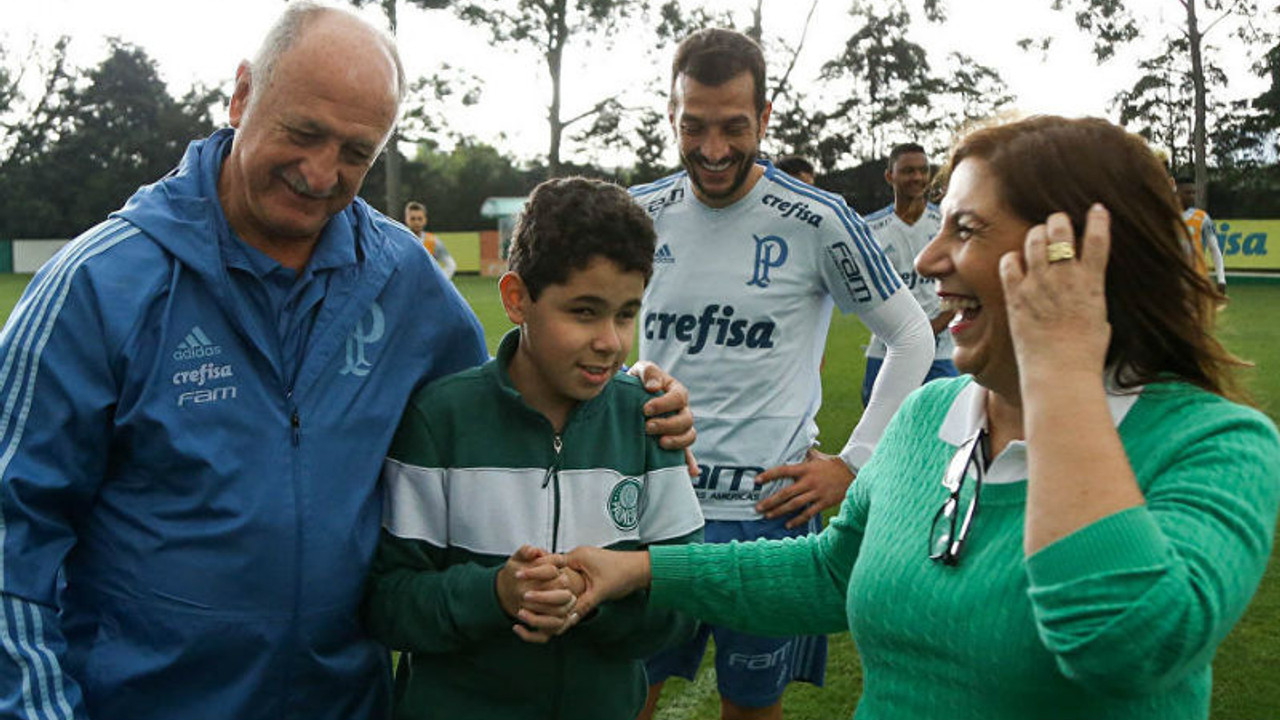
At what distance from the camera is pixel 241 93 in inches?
93.8

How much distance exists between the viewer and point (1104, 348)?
5.07 ft

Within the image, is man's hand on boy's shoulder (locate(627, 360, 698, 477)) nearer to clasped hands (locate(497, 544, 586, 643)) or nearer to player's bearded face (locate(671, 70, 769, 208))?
clasped hands (locate(497, 544, 586, 643))

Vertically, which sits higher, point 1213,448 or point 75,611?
point 1213,448

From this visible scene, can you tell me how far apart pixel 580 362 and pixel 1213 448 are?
1.19 metres

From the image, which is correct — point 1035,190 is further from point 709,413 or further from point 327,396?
point 709,413

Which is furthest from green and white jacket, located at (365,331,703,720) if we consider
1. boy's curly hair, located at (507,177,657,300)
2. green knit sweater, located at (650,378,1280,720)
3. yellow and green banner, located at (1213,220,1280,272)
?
yellow and green banner, located at (1213,220,1280,272)

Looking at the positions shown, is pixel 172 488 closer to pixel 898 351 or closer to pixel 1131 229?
pixel 1131 229

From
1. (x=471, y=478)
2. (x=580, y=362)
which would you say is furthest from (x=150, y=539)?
(x=580, y=362)

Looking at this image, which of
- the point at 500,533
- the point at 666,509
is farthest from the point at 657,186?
the point at 500,533

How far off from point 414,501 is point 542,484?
0.26 m

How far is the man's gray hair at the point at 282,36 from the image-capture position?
229 centimetres

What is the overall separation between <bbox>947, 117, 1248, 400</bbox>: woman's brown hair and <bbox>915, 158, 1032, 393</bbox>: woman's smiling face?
29mm

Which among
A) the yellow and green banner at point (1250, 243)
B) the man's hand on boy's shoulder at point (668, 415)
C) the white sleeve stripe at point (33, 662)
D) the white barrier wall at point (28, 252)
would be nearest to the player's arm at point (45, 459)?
the white sleeve stripe at point (33, 662)

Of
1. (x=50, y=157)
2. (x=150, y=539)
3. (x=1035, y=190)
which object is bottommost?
(x=150, y=539)
